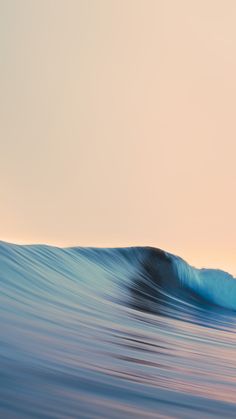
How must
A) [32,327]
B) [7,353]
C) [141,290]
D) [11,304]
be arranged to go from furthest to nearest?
1. [141,290]
2. [11,304]
3. [32,327]
4. [7,353]

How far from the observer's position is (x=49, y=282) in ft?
26.1

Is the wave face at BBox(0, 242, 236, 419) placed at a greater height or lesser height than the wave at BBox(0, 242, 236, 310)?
lesser

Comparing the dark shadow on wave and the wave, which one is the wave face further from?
the dark shadow on wave

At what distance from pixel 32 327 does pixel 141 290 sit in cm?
785

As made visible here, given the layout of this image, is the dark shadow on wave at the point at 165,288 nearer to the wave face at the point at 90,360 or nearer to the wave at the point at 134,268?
the wave at the point at 134,268

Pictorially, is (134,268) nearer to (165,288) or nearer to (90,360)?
(165,288)

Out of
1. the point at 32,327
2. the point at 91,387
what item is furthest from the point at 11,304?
the point at 91,387

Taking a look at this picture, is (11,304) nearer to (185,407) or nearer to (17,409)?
(185,407)

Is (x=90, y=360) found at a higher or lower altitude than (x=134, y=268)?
lower

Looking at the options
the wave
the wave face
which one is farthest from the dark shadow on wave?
the wave face

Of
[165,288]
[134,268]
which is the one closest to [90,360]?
[165,288]

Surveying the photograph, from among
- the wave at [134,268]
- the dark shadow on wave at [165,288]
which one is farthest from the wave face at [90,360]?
the dark shadow on wave at [165,288]

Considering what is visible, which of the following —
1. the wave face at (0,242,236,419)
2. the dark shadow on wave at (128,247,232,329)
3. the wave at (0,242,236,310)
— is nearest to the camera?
the wave face at (0,242,236,419)

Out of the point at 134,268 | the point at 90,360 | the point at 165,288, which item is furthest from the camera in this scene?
the point at 134,268
